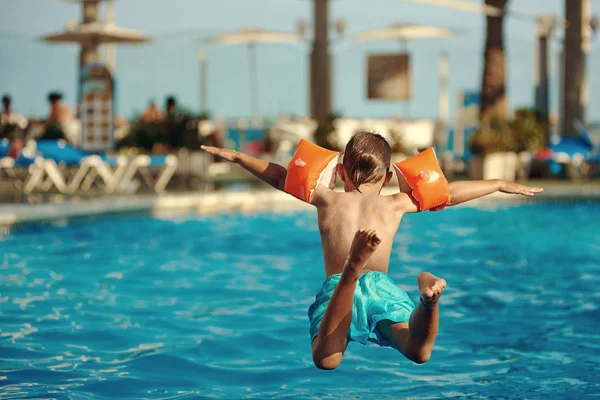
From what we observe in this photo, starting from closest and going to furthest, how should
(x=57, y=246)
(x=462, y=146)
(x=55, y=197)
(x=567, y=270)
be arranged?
(x=567, y=270) < (x=57, y=246) < (x=55, y=197) < (x=462, y=146)

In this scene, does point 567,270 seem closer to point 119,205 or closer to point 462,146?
point 119,205

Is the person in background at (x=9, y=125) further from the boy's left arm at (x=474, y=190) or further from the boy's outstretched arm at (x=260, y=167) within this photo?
the boy's left arm at (x=474, y=190)

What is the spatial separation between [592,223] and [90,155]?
7.13m

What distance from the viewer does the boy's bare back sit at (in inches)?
137

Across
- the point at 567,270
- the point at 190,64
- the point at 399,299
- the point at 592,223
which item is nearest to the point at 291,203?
the point at 592,223

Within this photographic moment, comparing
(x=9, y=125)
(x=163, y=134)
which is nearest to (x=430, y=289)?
(x=163, y=134)

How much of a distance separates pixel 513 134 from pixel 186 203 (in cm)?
683

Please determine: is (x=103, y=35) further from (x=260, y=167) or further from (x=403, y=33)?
(x=260, y=167)

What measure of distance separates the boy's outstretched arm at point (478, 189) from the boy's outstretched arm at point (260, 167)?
2.25ft

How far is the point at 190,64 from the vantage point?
131 feet

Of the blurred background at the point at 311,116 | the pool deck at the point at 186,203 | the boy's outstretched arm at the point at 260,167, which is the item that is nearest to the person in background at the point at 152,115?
the blurred background at the point at 311,116

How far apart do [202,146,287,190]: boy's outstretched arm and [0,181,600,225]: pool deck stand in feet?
22.1

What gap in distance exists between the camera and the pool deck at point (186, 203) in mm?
10422

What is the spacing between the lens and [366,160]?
3531 millimetres
